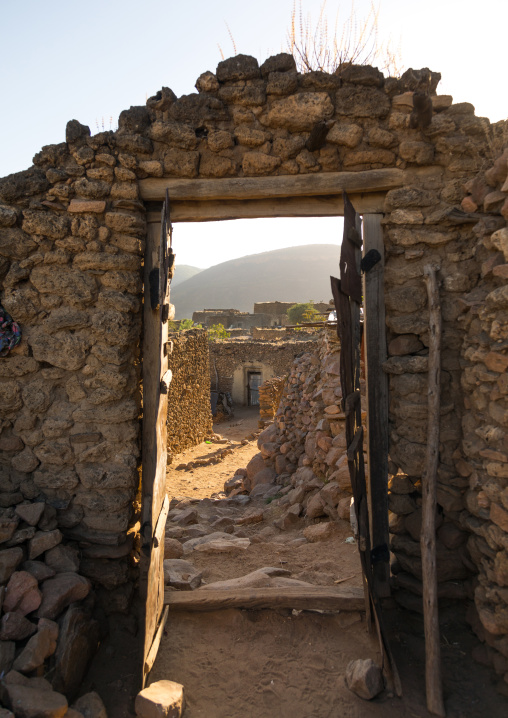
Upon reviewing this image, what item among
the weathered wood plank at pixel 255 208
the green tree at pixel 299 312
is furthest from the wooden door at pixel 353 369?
the green tree at pixel 299 312

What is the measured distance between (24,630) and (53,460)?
3.18 feet

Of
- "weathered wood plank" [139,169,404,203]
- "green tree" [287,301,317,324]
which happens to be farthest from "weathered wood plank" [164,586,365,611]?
"green tree" [287,301,317,324]

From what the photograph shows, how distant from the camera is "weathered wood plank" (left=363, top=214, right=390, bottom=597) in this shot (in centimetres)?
305

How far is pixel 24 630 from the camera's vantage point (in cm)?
244

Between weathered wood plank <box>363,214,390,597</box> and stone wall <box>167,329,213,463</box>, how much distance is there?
23.5 ft

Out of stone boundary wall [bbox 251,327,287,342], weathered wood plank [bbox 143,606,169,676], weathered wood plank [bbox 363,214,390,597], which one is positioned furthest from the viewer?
stone boundary wall [bbox 251,327,287,342]

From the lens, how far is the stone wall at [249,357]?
17812mm

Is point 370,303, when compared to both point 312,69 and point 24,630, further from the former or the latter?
point 24,630

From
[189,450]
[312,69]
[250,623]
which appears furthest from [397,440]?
[189,450]

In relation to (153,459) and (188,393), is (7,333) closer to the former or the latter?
(153,459)

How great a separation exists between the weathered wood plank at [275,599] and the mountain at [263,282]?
202 feet

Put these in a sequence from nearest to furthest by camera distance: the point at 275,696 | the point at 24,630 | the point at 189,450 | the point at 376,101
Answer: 1. the point at 24,630
2. the point at 275,696
3. the point at 376,101
4. the point at 189,450

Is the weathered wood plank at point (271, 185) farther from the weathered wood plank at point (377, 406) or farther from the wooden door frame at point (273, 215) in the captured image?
the weathered wood plank at point (377, 406)

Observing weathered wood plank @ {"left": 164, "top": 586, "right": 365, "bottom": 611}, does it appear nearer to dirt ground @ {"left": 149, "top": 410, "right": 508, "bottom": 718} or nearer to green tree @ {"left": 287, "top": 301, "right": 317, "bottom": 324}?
dirt ground @ {"left": 149, "top": 410, "right": 508, "bottom": 718}
